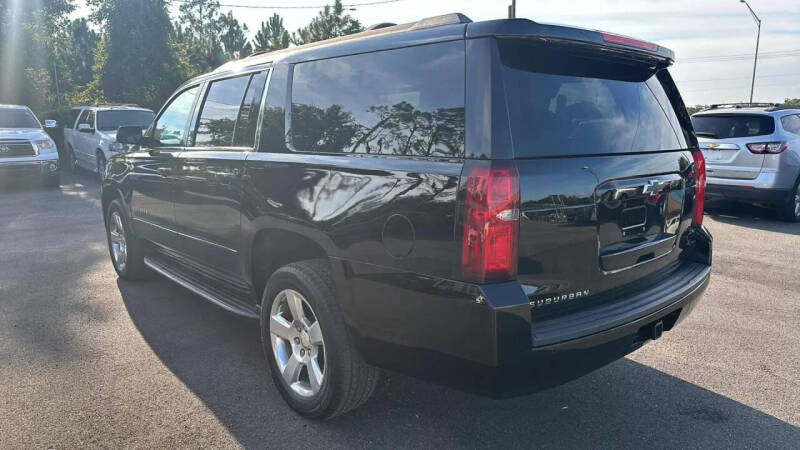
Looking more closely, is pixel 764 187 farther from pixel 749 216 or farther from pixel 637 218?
pixel 637 218

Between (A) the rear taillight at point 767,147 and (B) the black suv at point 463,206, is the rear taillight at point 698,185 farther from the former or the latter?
(A) the rear taillight at point 767,147

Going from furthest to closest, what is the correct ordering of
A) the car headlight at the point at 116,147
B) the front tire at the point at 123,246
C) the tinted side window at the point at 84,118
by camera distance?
the tinted side window at the point at 84,118
the car headlight at the point at 116,147
the front tire at the point at 123,246

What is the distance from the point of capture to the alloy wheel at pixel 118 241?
5664 mm

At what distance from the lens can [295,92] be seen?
336 cm

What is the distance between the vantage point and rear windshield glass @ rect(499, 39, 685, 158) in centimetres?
244

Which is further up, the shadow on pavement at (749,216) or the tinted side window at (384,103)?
the tinted side window at (384,103)

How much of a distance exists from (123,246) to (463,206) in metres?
4.58

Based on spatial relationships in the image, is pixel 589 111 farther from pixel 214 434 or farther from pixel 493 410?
pixel 214 434

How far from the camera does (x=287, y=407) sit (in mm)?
3291

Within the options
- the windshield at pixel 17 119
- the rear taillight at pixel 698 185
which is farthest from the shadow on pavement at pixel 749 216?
the windshield at pixel 17 119

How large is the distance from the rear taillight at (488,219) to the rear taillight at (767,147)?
26.0 feet

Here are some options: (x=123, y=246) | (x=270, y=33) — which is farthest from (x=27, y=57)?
(x=270, y=33)

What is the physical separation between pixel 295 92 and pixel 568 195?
67.8 inches

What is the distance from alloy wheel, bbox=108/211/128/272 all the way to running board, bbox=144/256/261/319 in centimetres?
51
